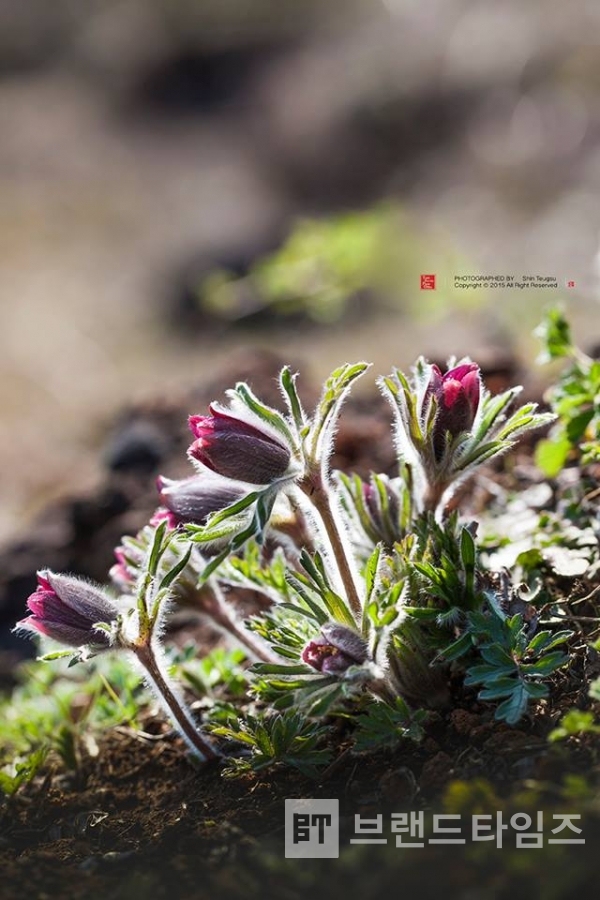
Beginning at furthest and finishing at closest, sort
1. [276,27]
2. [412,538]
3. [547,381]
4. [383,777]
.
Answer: [276,27], [547,381], [412,538], [383,777]

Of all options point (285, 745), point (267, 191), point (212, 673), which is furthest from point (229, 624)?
point (267, 191)

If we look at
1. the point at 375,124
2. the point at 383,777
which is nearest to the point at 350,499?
the point at 383,777

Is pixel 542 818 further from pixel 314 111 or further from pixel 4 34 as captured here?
pixel 4 34

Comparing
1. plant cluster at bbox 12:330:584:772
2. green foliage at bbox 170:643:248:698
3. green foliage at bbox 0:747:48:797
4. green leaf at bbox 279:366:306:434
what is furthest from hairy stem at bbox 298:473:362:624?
green foliage at bbox 0:747:48:797

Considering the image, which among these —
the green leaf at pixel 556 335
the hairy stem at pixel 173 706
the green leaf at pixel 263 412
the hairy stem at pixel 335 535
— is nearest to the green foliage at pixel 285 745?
the hairy stem at pixel 173 706

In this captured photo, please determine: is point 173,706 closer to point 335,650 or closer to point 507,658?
point 335,650

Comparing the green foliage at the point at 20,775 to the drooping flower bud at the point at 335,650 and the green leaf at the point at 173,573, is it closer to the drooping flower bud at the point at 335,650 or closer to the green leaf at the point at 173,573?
the green leaf at the point at 173,573
